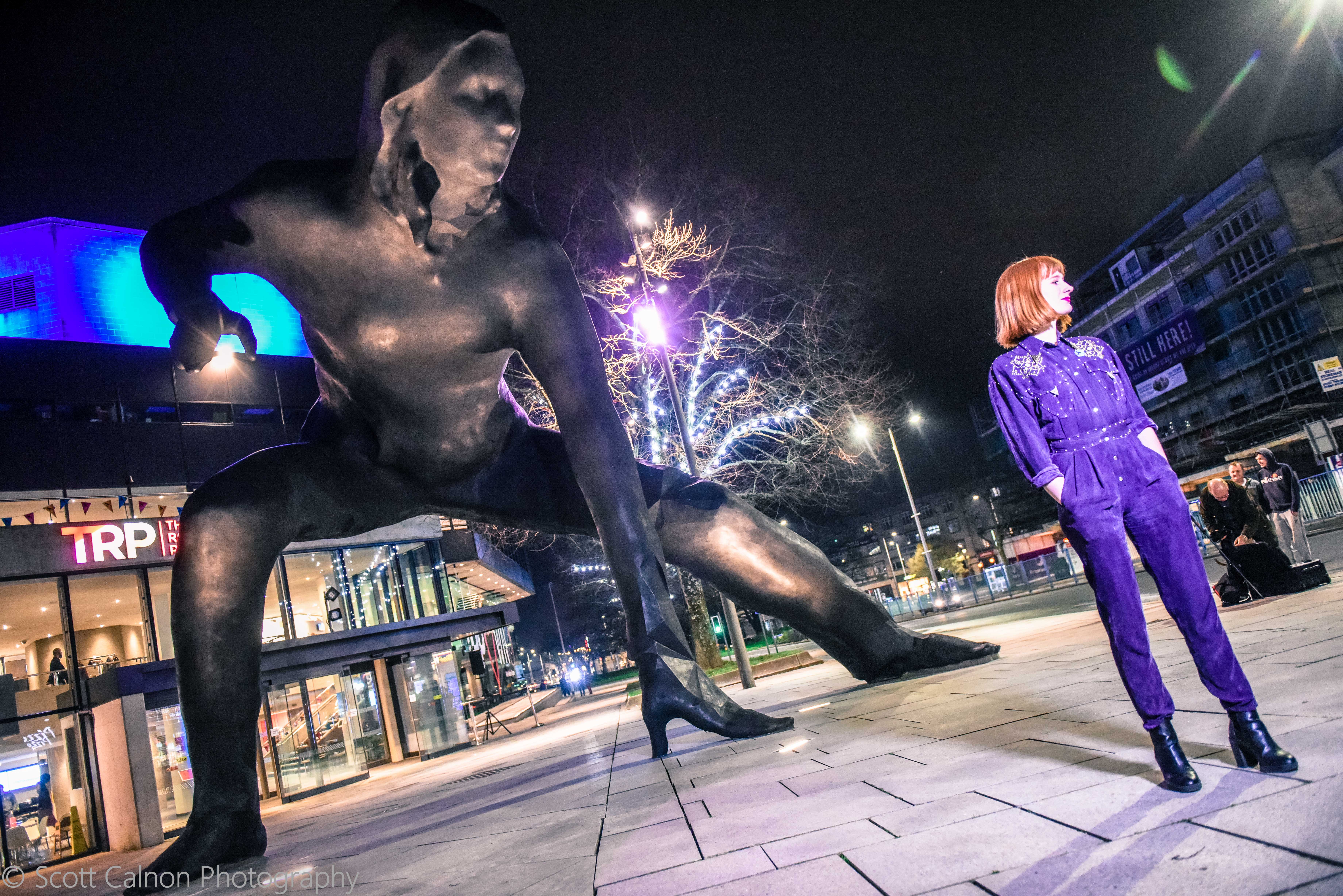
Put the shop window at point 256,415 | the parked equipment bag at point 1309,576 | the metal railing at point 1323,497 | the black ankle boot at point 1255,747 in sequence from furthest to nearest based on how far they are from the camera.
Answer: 1. the shop window at point 256,415
2. the metal railing at point 1323,497
3. the parked equipment bag at point 1309,576
4. the black ankle boot at point 1255,747

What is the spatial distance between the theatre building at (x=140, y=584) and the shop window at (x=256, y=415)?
6cm

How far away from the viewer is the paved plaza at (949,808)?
1382 millimetres

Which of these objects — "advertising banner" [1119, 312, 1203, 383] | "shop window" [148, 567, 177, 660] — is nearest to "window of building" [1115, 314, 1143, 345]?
"advertising banner" [1119, 312, 1203, 383]

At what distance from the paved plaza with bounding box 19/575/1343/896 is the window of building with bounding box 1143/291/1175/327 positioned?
55406mm

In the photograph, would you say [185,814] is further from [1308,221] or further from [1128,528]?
[1308,221]

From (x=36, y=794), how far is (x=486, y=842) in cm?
1511

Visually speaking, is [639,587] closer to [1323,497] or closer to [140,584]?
[140,584]

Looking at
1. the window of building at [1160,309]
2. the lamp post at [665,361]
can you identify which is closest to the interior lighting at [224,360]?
the lamp post at [665,361]

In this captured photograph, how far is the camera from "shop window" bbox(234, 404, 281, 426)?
2159cm

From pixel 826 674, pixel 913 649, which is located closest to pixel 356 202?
pixel 913 649

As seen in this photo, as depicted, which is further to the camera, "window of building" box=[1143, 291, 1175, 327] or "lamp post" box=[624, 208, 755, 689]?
"window of building" box=[1143, 291, 1175, 327]

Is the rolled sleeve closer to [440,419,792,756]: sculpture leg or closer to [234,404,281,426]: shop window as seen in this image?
[440,419,792,756]: sculpture leg

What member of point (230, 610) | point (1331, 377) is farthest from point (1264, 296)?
point (230, 610)

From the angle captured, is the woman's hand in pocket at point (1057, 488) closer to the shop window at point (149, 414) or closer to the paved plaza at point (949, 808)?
the paved plaza at point (949, 808)
